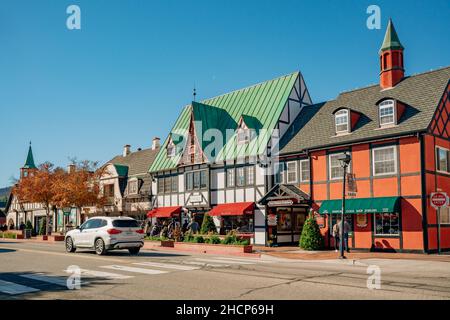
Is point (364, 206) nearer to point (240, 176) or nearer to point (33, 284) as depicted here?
point (240, 176)

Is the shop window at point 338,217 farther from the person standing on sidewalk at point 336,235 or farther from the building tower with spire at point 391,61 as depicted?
the building tower with spire at point 391,61

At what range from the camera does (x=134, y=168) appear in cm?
4797

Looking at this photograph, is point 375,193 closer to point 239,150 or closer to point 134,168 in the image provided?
point 239,150

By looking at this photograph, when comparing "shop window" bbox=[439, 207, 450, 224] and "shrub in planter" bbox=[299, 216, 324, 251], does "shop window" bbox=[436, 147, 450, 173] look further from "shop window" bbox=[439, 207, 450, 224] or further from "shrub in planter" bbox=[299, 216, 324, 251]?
"shrub in planter" bbox=[299, 216, 324, 251]

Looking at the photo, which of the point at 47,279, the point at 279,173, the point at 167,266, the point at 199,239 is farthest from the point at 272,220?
the point at 47,279

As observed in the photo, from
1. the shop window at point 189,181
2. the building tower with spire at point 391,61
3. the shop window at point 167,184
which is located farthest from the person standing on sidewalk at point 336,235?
the shop window at point 167,184

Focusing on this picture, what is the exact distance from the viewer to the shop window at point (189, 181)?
122 feet

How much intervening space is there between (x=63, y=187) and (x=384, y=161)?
93.3 ft

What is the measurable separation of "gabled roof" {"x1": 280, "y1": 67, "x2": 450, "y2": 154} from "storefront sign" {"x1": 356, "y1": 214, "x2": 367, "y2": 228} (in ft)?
13.7

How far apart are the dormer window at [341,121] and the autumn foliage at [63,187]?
2454 cm

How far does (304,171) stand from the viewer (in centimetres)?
2945

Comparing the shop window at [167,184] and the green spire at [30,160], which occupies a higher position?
the green spire at [30,160]
